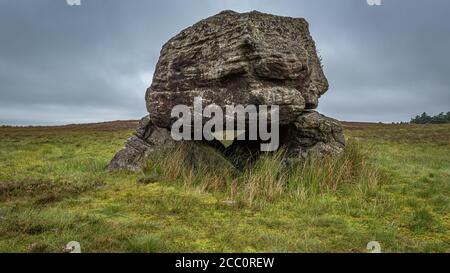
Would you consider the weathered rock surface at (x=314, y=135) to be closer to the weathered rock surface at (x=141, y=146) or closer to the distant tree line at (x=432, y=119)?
the weathered rock surface at (x=141, y=146)

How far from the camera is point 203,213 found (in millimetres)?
9477

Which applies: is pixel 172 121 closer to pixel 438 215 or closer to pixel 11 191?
pixel 11 191

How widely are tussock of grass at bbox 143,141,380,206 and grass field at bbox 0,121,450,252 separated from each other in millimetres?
40

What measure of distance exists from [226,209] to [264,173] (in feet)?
8.12

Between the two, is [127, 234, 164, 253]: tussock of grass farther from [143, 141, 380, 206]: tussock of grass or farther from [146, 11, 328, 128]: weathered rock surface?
[146, 11, 328, 128]: weathered rock surface

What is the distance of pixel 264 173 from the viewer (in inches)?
472

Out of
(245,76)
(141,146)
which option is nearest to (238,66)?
(245,76)

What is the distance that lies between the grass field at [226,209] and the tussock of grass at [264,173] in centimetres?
4

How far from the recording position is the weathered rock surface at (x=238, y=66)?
13.1 m

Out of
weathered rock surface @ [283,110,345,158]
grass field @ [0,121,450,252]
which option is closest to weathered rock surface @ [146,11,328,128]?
weathered rock surface @ [283,110,345,158]

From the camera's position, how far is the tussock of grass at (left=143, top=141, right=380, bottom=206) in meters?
11.2

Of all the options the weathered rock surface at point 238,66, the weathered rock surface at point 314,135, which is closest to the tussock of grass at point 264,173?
the weathered rock surface at point 314,135

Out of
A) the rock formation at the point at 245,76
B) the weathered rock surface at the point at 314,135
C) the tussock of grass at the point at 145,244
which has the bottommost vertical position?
the tussock of grass at the point at 145,244
